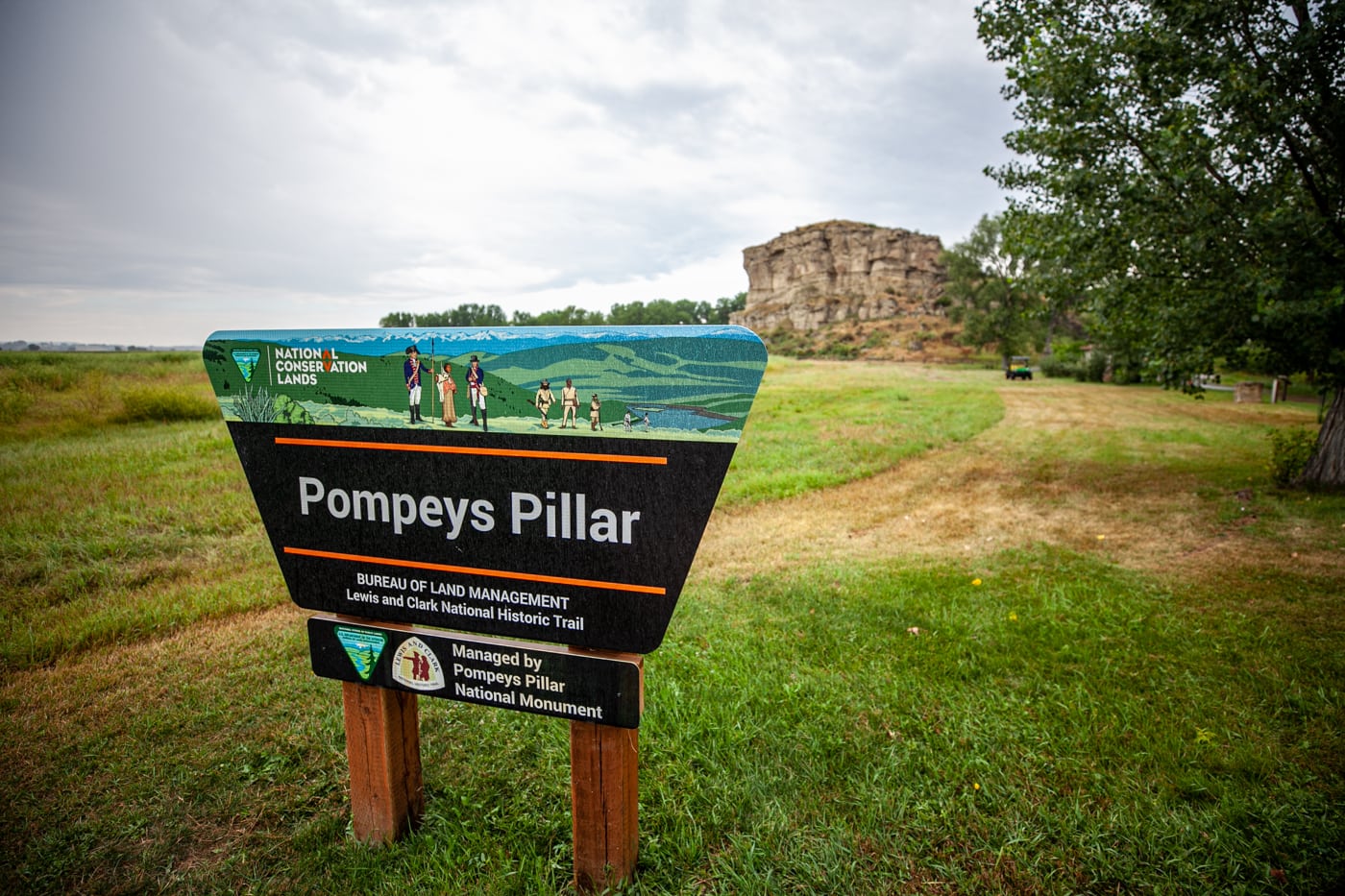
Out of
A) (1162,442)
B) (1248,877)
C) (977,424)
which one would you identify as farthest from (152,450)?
(1162,442)

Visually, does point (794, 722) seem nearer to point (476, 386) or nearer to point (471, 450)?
point (471, 450)

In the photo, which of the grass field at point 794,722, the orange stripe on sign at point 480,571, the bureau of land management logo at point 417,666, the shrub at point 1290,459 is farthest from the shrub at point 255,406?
the shrub at point 1290,459

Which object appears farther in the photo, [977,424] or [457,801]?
[977,424]

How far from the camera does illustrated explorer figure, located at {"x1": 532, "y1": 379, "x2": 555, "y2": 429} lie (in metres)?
2.01

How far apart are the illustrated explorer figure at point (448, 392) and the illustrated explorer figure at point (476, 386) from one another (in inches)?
2.4

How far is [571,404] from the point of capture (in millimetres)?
1997

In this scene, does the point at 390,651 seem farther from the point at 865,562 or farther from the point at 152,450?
the point at 152,450

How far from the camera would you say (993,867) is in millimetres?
2463

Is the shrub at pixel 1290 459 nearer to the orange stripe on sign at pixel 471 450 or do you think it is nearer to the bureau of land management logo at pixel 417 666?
the orange stripe on sign at pixel 471 450

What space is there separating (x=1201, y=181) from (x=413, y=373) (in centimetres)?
940

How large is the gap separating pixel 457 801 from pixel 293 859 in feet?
2.11

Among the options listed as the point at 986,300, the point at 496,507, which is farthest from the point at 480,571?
the point at 986,300

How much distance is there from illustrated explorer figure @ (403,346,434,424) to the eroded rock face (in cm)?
12009

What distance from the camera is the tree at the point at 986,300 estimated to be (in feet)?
193
